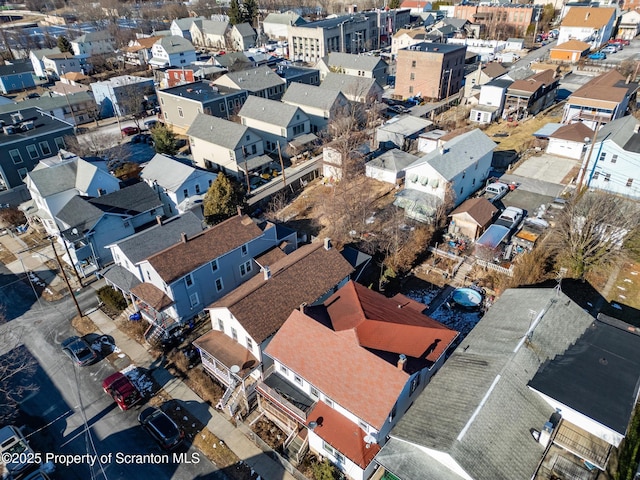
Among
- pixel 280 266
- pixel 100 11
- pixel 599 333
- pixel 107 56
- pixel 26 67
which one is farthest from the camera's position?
pixel 100 11

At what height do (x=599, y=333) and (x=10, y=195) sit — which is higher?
(x=599, y=333)

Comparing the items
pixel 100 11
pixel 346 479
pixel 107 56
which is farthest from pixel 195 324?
pixel 100 11

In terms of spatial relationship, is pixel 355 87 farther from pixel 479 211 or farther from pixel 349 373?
pixel 349 373

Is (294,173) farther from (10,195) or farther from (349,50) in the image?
(349,50)

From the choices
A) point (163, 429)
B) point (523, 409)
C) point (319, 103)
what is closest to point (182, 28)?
point (319, 103)

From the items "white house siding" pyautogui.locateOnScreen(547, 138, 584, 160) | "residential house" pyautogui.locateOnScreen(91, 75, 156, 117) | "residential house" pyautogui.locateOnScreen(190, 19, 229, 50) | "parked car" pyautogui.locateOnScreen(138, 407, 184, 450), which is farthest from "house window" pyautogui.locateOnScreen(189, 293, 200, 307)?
"residential house" pyautogui.locateOnScreen(190, 19, 229, 50)

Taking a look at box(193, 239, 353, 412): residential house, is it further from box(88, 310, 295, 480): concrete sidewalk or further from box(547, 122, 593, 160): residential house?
box(547, 122, 593, 160): residential house
